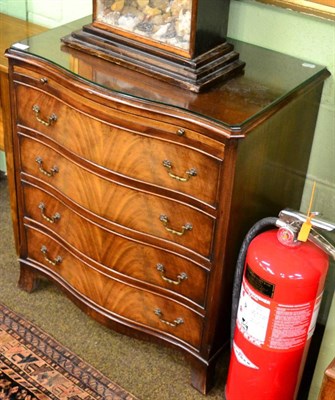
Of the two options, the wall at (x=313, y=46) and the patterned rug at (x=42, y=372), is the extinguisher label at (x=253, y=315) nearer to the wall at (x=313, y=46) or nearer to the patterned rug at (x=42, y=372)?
the wall at (x=313, y=46)

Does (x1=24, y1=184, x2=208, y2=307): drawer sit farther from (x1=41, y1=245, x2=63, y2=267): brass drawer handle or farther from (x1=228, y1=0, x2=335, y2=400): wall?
(x1=228, y1=0, x2=335, y2=400): wall

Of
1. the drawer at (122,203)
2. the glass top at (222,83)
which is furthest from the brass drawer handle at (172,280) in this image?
the glass top at (222,83)

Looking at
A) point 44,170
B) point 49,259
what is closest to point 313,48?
point 44,170

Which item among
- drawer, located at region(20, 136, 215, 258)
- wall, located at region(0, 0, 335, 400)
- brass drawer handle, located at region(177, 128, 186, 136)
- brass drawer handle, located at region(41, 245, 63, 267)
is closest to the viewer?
brass drawer handle, located at region(177, 128, 186, 136)

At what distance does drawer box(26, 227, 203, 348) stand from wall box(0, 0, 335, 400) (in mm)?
408

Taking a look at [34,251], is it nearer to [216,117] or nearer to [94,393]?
[94,393]

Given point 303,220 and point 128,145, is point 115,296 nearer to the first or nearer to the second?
Answer: point 128,145

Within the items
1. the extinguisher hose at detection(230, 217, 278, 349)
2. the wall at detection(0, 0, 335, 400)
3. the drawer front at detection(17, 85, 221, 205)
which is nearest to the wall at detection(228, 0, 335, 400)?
the wall at detection(0, 0, 335, 400)

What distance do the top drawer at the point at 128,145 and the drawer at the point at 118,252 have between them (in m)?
0.23

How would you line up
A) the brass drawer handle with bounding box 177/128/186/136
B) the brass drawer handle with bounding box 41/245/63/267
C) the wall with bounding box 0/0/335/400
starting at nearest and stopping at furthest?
the brass drawer handle with bounding box 177/128/186/136 → the wall with bounding box 0/0/335/400 → the brass drawer handle with bounding box 41/245/63/267

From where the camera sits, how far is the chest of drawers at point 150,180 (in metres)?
1.72

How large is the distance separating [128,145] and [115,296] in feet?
1.79

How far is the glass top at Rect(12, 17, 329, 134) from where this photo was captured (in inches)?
66.5

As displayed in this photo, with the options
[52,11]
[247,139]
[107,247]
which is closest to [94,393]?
[107,247]
